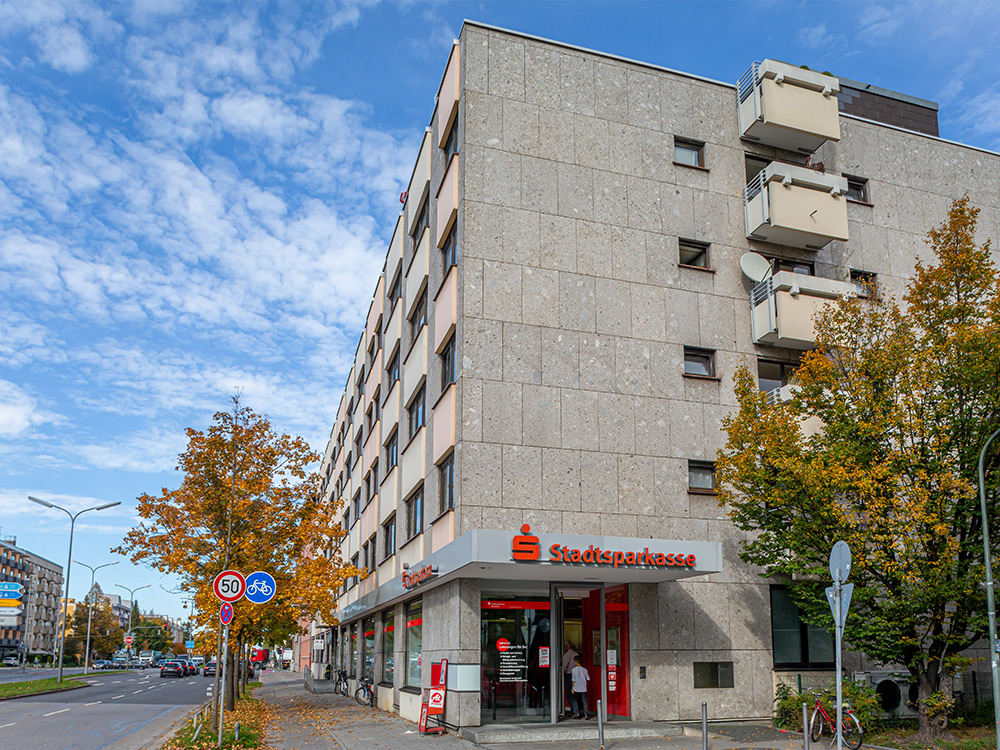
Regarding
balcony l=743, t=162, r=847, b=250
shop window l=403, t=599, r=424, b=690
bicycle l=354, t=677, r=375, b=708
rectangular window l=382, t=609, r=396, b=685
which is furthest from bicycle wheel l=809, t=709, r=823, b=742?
bicycle l=354, t=677, r=375, b=708

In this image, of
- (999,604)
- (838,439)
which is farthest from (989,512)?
(838,439)

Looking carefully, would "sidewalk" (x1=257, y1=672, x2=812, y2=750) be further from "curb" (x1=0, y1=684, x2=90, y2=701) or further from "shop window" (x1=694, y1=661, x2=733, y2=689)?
"curb" (x1=0, y1=684, x2=90, y2=701)

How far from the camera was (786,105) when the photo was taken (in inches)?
978

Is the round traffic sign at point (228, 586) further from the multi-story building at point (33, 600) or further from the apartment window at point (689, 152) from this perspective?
the multi-story building at point (33, 600)

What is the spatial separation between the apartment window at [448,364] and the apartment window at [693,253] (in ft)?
22.4

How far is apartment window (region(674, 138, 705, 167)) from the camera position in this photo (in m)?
24.6

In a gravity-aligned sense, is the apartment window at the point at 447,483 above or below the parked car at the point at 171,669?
above

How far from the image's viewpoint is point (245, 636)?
28.0 m

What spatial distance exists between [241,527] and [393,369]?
35.0ft

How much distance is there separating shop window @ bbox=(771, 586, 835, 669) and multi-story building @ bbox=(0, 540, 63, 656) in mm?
117708

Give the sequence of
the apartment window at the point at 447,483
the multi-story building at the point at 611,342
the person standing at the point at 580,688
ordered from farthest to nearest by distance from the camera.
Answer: the apartment window at the point at 447,483 → the person standing at the point at 580,688 → the multi-story building at the point at 611,342

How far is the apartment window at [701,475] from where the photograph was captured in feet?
72.1

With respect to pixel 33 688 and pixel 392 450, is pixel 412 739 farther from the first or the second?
pixel 33 688

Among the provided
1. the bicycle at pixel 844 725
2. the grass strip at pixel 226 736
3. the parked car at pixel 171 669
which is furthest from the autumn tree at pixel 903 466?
the parked car at pixel 171 669
